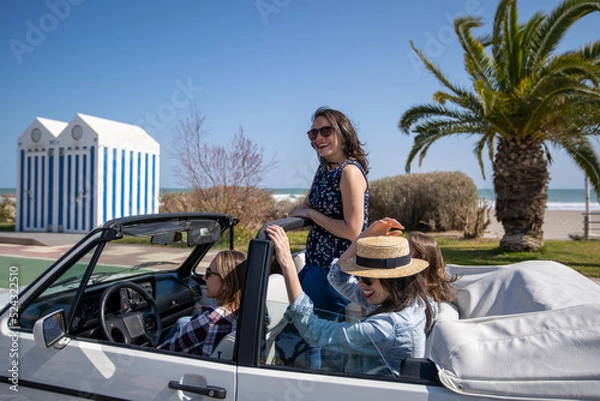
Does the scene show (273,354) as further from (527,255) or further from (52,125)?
(52,125)

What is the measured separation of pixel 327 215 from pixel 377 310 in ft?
2.50

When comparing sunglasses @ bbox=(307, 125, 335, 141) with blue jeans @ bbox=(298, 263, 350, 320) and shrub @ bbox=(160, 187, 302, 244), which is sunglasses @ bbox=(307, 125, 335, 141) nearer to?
blue jeans @ bbox=(298, 263, 350, 320)

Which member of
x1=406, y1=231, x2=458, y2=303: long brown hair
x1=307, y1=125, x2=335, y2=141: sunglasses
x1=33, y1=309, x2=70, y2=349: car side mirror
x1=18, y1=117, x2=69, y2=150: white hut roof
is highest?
x1=18, y1=117, x2=69, y2=150: white hut roof

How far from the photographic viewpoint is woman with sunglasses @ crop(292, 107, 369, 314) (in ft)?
8.29

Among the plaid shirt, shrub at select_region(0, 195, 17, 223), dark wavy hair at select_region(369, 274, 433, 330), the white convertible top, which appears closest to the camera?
the white convertible top

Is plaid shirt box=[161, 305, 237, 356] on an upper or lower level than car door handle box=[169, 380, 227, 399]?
upper

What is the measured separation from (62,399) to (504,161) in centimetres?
1131

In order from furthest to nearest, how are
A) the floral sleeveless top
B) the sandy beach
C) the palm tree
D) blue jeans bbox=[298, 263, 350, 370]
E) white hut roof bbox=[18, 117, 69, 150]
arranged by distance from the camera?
the sandy beach → white hut roof bbox=[18, 117, 69, 150] → the palm tree → the floral sleeveless top → blue jeans bbox=[298, 263, 350, 370]

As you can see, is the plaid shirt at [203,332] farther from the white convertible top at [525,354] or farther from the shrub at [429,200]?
the shrub at [429,200]

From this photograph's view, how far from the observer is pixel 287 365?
1.82m

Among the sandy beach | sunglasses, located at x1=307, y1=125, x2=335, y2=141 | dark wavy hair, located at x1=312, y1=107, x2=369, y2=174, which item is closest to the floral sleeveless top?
dark wavy hair, located at x1=312, y1=107, x2=369, y2=174

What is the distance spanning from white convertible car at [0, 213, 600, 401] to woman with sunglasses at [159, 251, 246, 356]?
7.5 inches

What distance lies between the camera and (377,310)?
2.07m

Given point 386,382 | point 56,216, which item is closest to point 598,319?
point 386,382
